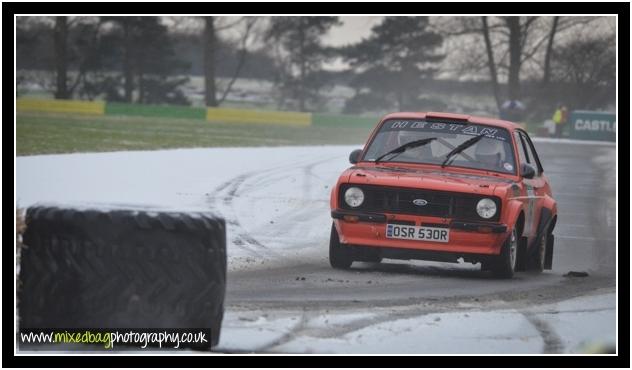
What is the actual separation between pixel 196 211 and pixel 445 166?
5180 millimetres

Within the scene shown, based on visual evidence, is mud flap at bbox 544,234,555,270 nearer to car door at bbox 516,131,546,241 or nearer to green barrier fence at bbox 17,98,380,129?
car door at bbox 516,131,546,241

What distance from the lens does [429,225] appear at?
10406mm

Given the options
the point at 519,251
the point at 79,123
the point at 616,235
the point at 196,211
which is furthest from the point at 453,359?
the point at 79,123

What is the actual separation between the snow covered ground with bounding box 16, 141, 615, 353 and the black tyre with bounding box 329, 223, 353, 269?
0.28 meters

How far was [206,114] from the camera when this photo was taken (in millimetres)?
50562

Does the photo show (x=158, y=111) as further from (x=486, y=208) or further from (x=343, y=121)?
(x=486, y=208)

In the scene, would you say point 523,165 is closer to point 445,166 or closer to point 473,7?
point 445,166

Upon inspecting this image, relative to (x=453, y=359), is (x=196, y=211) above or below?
above

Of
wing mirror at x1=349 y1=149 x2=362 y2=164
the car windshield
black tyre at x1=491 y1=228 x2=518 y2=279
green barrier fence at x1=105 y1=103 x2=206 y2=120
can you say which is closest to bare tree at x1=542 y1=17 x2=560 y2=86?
green barrier fence at x1=105 y1=103 x2=206 y2=120

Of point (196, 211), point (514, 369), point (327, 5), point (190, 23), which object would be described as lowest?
point (514, 369)

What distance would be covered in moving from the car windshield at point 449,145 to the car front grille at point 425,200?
0.96m

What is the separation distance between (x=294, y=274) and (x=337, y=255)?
65 centimetres

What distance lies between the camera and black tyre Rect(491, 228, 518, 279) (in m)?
10.5

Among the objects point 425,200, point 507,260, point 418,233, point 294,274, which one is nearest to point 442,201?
point 425,200
